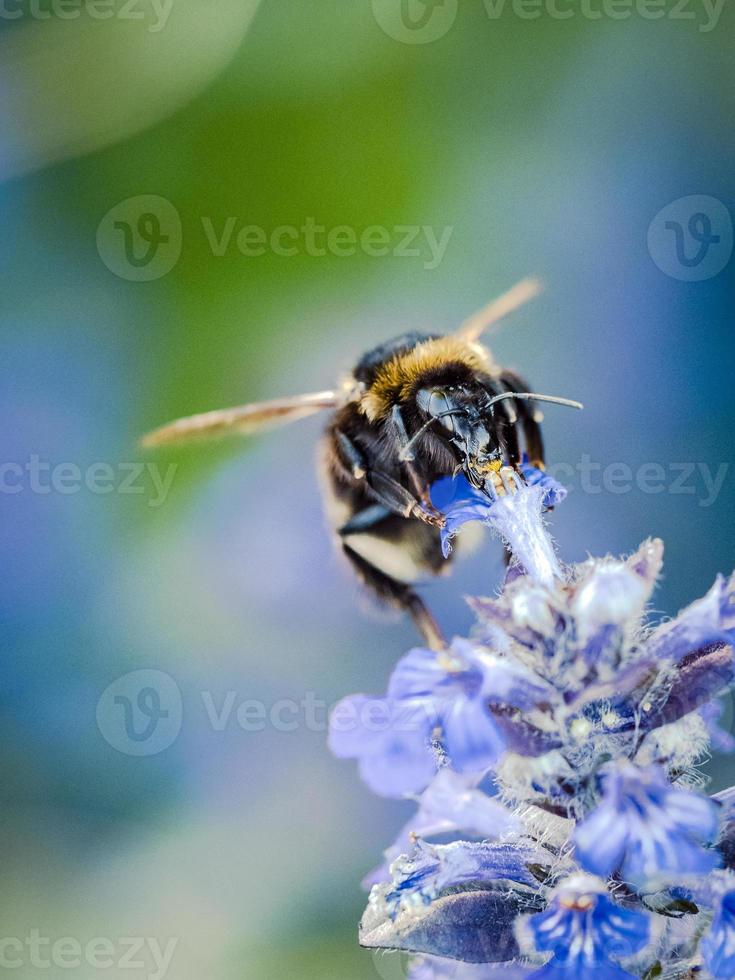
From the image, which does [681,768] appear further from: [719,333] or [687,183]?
[687,183]

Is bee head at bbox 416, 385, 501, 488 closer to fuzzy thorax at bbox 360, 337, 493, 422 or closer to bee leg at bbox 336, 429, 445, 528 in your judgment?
fuzzy thorax at bbox 360, 337, 493, 422

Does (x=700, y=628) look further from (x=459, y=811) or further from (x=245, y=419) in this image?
(x=245, y=419)

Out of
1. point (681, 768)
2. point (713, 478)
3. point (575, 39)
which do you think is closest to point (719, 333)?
point (713, 478)

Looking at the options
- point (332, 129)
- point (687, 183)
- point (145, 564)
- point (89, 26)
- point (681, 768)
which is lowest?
point (681, 768)

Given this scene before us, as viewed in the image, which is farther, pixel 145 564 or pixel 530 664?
pixel 145 564
